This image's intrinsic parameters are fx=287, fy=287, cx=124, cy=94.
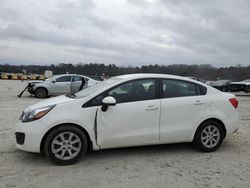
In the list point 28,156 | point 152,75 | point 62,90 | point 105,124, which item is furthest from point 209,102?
point 62,90

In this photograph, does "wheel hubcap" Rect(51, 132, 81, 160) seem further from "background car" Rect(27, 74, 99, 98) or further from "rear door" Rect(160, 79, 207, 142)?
"background car" Rect(27, 74, 99, 98)

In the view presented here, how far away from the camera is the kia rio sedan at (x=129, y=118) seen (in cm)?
468

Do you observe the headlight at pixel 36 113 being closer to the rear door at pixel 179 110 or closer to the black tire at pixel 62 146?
the black tire at pixel 62 146

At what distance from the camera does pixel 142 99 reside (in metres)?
5.12

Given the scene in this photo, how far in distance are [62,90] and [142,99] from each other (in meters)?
11.8

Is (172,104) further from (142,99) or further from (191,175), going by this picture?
(191,175)

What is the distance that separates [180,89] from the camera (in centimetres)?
544

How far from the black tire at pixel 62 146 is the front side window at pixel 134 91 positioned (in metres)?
0.87

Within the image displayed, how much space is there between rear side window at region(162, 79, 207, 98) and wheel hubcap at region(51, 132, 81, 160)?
5.90 feet

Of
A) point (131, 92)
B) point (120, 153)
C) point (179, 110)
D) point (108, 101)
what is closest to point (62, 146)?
point (108, 101)

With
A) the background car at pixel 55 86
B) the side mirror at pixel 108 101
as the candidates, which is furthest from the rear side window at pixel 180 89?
the background car at pixel 55 86

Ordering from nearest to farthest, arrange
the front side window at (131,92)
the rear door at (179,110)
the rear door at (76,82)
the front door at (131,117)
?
the front door at (131,117) → the front side window at (131,92) → the rear door at (179,110) → the rear door at (76,82)

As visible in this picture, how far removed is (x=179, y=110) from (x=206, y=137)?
2.57 ft

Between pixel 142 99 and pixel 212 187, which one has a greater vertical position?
pixel 142 99
